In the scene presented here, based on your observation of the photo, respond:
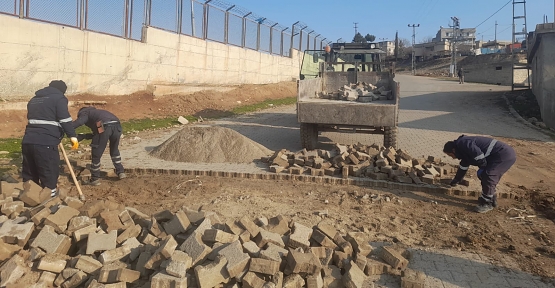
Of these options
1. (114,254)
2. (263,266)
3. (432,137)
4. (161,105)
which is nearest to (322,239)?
(263,266)

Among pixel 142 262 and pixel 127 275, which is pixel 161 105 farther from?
pixel 127 275

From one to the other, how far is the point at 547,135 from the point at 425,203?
26.0ft

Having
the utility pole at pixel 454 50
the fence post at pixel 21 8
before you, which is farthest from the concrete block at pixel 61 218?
the utility pole at pixel 454 50

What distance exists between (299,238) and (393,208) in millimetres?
2067

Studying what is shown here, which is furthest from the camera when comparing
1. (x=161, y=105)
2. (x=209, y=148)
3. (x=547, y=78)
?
(x=161, y=105)

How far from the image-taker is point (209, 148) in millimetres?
Answer: 7926

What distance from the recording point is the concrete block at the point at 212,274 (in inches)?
126

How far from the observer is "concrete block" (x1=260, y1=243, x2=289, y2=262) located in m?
3.48

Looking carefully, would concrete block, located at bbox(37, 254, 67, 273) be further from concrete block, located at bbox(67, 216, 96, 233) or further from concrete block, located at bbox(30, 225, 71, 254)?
concrete block, located at bbox(67, 216, 96, 233)

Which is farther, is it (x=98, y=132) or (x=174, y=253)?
(x=98, y=132)

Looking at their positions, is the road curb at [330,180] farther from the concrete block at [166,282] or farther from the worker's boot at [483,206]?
the concrete block at [166,282]

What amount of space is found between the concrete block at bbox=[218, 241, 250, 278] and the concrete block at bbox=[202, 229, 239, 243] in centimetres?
21

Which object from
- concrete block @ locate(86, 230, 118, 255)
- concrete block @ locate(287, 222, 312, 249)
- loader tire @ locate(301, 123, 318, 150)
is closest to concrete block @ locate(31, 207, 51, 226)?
concrete block @ locate(86, 230, 118, 255)

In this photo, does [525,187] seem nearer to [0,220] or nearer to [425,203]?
[425,203]
